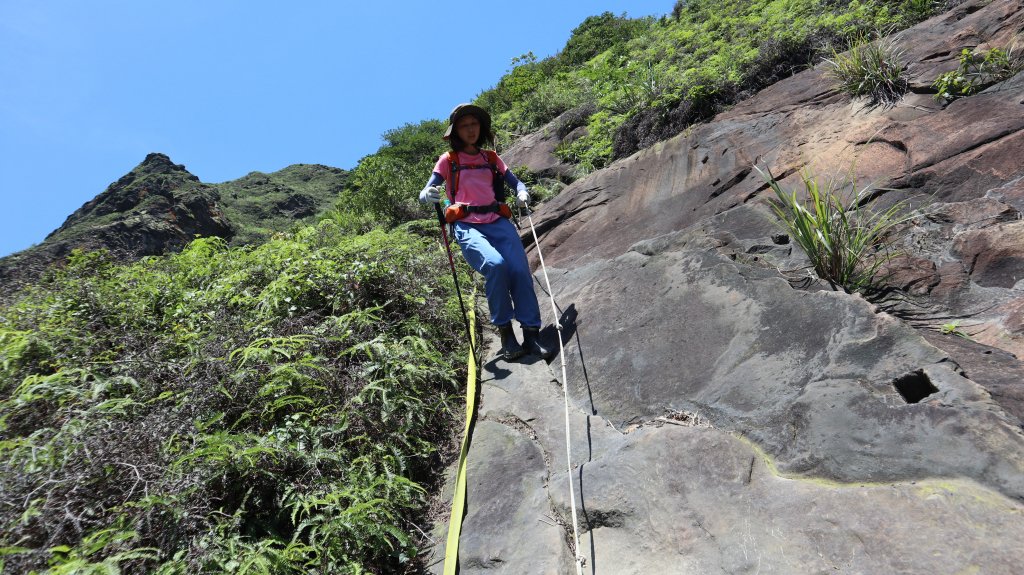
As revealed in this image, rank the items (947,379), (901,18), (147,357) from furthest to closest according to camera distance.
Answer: (901,18)
(147,357)
(947,379)

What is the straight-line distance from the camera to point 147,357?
3.69 m

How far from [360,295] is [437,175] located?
1337 mm

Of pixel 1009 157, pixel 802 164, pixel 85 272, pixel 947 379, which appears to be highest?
pixel 85 272

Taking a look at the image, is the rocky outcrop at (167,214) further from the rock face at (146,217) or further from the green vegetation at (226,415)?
the green vegetation at (226,415)

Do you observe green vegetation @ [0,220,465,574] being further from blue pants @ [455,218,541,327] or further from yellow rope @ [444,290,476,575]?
blue pants @ [455,218,541,327]

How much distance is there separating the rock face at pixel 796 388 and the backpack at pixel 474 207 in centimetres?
109

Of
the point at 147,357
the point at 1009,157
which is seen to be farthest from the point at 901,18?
the point at 147,357

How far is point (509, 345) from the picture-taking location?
431cm

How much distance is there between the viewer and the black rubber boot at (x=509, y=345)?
4.28 m

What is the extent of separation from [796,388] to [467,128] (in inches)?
137

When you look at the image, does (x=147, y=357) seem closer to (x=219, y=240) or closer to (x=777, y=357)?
(x=219, y=240)

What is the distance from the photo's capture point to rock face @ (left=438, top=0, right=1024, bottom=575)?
1.96 m

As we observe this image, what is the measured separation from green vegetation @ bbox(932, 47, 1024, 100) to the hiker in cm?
357

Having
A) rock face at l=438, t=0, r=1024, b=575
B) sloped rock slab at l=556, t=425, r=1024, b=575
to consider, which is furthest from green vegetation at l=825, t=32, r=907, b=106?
sloped rock slab at l=556, t=425, r=1024, b=575
